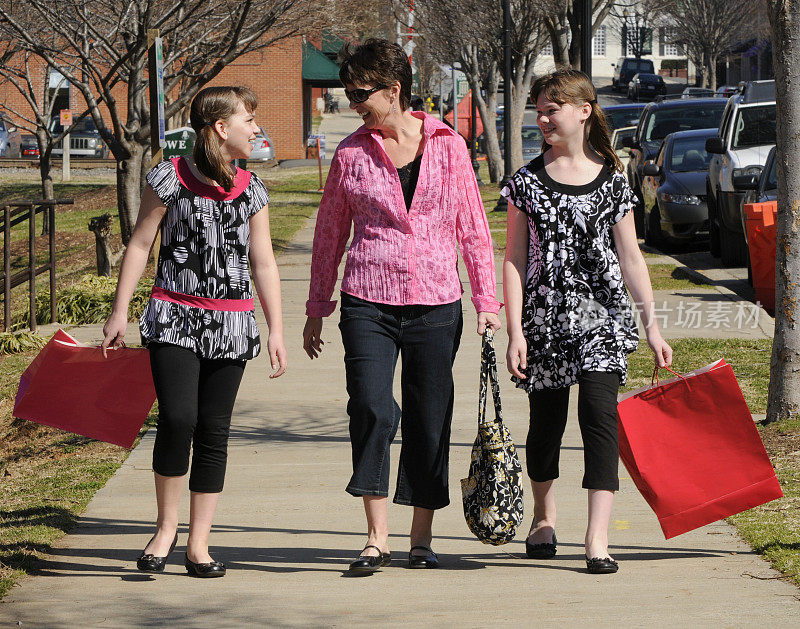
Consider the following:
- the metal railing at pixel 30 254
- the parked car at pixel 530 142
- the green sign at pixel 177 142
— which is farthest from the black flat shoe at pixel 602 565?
the parked car at pixel 530 142

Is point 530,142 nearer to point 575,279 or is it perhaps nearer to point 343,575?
point 575,279

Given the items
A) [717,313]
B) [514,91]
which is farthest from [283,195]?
[717,313]

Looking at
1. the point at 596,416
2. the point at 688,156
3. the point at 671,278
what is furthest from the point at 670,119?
the point at 596,416

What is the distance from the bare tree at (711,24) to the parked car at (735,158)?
47309 mm

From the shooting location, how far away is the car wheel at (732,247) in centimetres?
1576

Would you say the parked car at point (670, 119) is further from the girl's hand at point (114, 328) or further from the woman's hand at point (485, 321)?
the girl's hand at point (114, 328)

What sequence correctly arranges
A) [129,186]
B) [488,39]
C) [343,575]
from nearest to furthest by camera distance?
[343,575], [129,186], [488,39]

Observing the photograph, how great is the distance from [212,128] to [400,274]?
2.89 ft

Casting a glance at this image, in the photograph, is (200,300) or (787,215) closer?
(200,300)

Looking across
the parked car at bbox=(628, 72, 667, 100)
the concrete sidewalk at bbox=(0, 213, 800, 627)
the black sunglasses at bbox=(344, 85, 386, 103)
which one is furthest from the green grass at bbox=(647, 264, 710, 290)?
the parked car at bbox=(628, 72, 667, 100)

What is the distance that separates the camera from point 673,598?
4.36m

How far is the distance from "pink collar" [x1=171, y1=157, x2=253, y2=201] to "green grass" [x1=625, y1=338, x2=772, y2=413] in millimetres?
4306

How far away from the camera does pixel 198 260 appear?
15.4 feet

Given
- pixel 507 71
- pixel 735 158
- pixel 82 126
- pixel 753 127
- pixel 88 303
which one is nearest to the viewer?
pixel 88 303
